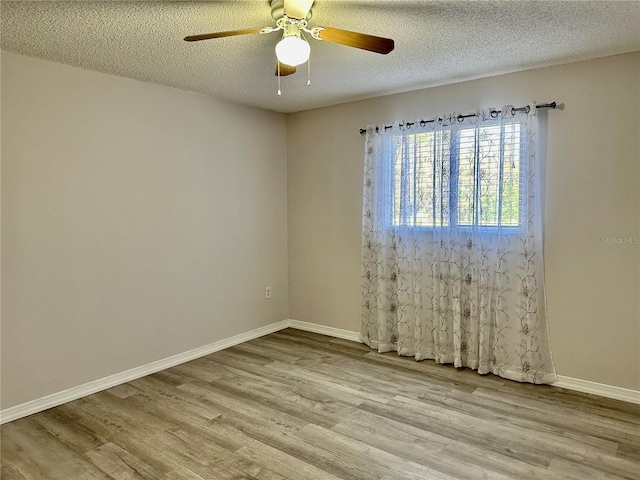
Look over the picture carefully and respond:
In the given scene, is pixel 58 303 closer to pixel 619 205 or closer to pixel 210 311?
pixel 210 311

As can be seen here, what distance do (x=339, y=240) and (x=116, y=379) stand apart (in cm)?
227

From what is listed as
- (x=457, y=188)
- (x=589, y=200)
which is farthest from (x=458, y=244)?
(x=589, y=200)

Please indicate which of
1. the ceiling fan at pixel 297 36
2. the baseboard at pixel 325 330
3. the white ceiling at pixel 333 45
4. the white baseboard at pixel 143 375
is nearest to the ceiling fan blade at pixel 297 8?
the ceiling fan at pixel 297 36

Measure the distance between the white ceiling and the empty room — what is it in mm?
21

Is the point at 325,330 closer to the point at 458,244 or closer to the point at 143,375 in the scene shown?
the point at 458,244

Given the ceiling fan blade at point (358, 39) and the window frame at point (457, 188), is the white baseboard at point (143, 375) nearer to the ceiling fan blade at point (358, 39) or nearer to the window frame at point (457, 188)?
the window frame at point (457, 188)

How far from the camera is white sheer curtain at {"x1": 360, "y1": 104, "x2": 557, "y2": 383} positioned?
313 centimetres

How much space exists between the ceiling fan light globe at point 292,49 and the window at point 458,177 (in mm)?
1780

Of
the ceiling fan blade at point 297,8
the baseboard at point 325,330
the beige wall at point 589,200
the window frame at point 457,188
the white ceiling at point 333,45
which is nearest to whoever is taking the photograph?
the ceiling fan blade at point 297,8

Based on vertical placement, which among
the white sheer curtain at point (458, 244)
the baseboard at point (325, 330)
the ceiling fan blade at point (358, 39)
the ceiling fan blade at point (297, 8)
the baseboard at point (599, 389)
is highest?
the ceiling fan blade at point (297, 8)

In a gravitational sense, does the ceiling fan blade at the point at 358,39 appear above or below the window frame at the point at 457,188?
above

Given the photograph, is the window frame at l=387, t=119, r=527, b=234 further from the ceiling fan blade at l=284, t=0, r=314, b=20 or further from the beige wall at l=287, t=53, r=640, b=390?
the ceiling fan blade at l=284, t=0, r=314, b=20

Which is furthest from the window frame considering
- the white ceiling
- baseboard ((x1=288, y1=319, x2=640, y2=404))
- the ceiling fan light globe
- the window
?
the ceiling fan light globe

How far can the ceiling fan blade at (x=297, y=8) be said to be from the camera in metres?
1.97
